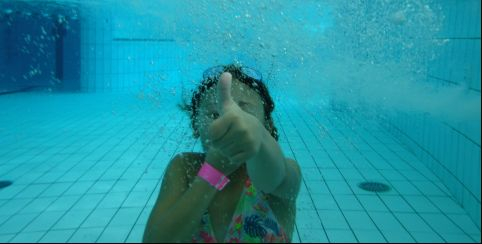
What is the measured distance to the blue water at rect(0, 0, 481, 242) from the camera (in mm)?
3320

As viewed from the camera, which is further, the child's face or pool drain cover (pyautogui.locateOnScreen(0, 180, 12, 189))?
pool drain cover (pyautogui.locateOnScreen(0, 180, 12, 189))

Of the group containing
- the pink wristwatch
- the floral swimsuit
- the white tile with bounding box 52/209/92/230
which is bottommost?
the white tile with bounding box 52/209/92/230

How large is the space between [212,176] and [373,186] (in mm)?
3449

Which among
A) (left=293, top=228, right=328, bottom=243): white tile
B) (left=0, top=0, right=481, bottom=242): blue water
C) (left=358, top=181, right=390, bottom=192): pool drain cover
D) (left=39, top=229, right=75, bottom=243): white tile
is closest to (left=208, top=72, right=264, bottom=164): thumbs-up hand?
(left=0, top=0, right=481, bottom=242): blue water

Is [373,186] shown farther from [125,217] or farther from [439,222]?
[125,217]

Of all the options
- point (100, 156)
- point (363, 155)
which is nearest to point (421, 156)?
point (363, 155)

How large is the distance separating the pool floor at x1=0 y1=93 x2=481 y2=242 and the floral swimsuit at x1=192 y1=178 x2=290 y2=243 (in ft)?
3.19

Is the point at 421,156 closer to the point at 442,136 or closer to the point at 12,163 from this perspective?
the point at 442,136

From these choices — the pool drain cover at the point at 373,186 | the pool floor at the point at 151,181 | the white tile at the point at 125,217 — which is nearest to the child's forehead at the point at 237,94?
the pool floor at the point at 151,181

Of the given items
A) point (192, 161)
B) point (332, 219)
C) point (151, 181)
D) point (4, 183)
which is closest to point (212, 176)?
point (192, 161)

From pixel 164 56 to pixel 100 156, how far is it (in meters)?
10.6

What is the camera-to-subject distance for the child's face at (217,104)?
1.51m

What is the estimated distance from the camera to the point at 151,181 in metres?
4.57

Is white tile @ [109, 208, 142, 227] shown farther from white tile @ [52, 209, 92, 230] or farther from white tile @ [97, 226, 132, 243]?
white tile @ [52, 209, 92, 230]
